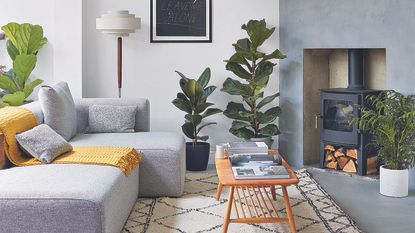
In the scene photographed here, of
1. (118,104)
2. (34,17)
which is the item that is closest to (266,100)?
(118,104)

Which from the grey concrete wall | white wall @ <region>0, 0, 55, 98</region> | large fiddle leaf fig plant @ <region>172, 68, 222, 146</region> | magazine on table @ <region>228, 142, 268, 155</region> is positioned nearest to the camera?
magazine on table @ <region>228, 142, 268, 155</region>

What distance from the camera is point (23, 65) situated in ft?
16.9

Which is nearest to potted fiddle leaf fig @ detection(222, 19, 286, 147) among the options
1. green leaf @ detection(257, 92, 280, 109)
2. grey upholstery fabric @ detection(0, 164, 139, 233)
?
green leaf @ detection(257, 92, 280, 109)

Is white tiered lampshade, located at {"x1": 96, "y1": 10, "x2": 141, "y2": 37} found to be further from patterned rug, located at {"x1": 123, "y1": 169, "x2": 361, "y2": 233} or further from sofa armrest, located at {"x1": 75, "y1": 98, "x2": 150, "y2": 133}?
patterned rug, located at {"x1": 123, "y1": 169, "x2": 361, "y2": 233}

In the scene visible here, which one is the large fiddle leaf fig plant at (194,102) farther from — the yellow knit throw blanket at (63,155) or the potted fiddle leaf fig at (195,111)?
the yellow knit throw blanket at (63,155)

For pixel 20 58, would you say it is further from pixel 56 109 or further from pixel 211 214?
pixel 211 214

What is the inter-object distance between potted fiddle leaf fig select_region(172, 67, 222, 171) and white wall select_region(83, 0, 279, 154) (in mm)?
345

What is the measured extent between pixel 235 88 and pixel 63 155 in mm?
2113

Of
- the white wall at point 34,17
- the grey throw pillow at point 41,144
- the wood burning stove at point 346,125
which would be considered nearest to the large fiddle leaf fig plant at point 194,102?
the wood burning stove at point 346,125

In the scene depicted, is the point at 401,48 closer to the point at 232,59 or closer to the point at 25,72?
the point at 232,59

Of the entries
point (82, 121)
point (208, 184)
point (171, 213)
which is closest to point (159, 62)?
point (82, 121)

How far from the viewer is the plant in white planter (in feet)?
14.3

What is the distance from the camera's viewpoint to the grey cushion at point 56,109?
4258mm

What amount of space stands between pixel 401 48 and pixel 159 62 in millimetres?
2392
